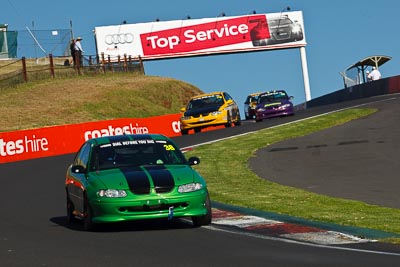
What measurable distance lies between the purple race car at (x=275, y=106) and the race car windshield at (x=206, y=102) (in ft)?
14.2

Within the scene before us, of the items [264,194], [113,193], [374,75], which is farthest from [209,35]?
[113,193]

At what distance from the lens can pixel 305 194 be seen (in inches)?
765

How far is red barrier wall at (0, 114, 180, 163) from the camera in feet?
118

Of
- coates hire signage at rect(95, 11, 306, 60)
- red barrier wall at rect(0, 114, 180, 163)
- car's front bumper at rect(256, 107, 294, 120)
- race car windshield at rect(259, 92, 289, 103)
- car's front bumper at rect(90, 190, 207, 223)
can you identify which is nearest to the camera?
car's front bumper at rect(90, 190, 207, 223)

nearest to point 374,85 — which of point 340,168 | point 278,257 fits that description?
point 340,168

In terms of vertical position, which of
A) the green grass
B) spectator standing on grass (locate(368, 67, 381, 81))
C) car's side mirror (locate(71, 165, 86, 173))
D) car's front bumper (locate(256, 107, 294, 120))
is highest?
spectator standing on grass (locate(368, 67, 381, 81))

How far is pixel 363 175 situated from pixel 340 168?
6.00ft

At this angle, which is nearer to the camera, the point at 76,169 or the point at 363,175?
the point at 76,169

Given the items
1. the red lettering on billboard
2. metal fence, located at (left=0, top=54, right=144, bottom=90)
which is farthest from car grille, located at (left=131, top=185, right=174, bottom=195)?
the red lettering on billboard

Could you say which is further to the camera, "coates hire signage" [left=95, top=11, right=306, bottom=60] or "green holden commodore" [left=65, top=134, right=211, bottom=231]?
"coates hire signage" [left=95, top=11, right=306, bottom=60]

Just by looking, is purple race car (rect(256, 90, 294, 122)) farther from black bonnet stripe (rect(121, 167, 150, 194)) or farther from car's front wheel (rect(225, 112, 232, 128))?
black bonnet stripe (rect(121, 167, 150, 194))

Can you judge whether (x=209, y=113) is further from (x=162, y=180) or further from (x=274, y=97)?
(x=162, y=180)

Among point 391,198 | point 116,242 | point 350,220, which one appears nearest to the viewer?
point 116,242

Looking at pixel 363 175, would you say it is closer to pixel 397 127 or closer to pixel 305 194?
pixel 305 194
